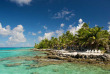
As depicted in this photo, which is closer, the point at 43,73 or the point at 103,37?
the point at 43,73

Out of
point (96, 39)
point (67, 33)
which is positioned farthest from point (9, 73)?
point (67, 33)

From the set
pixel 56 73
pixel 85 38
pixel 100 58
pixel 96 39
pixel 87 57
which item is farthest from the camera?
pixel 85 38

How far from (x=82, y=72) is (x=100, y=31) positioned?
72.4 ft

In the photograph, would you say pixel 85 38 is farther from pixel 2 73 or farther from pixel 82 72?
pixel 2 73

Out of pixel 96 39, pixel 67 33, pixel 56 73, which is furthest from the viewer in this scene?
pixel 67 33

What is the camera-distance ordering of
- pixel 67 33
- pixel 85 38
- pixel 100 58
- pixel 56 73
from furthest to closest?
1. pixel 67 33
2. pixel 85 38
3. pixel 100 58
4. pixel 56 73

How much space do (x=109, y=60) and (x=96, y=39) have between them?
1244 centimetres

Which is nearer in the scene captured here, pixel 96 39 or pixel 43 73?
pixel 43 73

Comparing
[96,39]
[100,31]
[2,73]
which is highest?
[100,31]

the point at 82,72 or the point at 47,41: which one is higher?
the point at 47,41

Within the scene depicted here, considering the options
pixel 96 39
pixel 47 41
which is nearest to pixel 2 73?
pixel 96 39

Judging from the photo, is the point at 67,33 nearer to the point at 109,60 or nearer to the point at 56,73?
the point at 109,60

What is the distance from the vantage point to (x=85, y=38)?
31.9m

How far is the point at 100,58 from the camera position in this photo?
17859 mm
